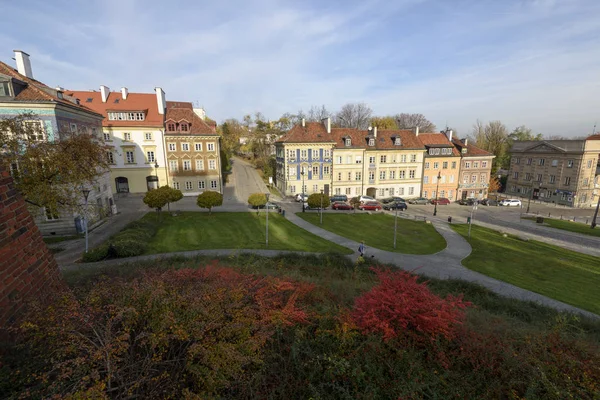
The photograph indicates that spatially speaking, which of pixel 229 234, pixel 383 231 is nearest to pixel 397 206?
pixel 383 231

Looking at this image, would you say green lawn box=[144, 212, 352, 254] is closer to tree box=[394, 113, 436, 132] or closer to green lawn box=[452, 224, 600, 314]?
green lawn box=[452, 224, 600, 314]

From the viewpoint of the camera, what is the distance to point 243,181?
55344 mm

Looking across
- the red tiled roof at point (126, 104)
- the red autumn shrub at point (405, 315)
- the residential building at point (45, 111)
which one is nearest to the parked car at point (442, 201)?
the red tiled roof at point (126, 104)

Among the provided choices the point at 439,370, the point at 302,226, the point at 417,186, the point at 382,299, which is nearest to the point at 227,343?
the point at 382,299

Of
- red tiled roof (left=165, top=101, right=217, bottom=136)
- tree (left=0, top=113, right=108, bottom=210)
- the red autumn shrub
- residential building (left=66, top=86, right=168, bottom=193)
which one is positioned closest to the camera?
the red autumn shrub

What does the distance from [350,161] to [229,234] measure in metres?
26.3

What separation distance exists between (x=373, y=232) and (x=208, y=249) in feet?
53.2

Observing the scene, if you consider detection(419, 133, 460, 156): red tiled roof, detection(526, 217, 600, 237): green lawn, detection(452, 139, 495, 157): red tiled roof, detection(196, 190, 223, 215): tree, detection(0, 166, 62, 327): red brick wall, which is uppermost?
detection(419, 133, 460, 156): red tiled roof

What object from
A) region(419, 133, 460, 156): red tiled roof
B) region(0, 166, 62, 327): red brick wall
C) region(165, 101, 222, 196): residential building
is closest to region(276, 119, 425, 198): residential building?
region(419, 133, 460, 156): red tiled roof

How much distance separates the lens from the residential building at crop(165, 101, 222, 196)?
40500mm

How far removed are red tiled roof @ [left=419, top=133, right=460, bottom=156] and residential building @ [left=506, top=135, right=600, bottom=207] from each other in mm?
17071

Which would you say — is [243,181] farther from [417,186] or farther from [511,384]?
[511,384]

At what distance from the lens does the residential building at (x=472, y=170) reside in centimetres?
4950

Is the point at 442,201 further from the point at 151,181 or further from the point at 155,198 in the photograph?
the point at 151,181
